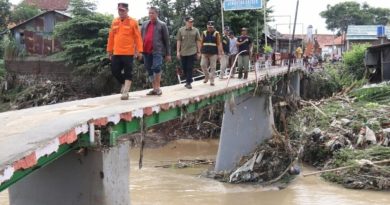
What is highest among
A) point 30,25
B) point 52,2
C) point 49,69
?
point 52,2

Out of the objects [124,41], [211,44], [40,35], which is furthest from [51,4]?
[124,41]

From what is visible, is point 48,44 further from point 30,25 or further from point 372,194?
point 372,194

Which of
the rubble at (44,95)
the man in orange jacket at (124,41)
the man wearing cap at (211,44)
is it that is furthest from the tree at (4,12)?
the man in orange jacket at (124,41)

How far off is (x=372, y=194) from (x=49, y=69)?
23.5 metres

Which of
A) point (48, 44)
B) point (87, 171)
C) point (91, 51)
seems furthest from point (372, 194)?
point (48, 44)

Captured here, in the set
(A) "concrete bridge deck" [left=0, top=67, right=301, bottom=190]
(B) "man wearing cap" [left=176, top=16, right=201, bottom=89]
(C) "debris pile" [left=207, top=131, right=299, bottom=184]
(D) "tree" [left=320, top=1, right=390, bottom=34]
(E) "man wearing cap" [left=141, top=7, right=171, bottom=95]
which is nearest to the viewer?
(A) "concrete bridge deck" [left=0, top=67, right=301, bottom=190]

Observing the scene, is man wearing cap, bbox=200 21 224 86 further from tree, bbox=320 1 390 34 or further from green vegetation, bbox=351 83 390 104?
tree, bbox=320 1 390 34

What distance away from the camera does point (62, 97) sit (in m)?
31.0

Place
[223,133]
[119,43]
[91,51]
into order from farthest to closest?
[91,51] < [223,133] < [119,43]

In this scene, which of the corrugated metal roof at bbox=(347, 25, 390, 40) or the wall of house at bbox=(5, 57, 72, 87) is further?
the corrugated metal roof at bbox=(347, 25, 390, 40)

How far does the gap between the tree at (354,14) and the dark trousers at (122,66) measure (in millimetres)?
66112

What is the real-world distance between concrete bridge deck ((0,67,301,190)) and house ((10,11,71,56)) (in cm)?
2685

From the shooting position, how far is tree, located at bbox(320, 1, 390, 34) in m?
72.7

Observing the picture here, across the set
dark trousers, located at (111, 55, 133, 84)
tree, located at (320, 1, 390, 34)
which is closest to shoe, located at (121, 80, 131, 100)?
dark trousers, located at (111, 55, 133, 84)
